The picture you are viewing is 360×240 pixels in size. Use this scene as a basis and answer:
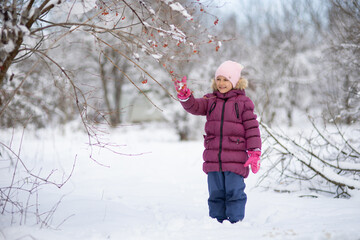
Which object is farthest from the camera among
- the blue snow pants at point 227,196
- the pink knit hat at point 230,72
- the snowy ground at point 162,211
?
the pink knit hat at point 230,72

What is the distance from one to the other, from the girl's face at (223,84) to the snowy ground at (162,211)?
1284 millimetres

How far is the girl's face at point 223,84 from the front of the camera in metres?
3.33

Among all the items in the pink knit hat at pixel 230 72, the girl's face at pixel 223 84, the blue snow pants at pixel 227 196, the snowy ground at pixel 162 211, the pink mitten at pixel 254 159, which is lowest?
the snowy ground at pixel 162 211

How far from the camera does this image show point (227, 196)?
3.26 m

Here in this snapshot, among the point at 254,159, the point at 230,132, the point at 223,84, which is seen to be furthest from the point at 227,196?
the point at 223,84

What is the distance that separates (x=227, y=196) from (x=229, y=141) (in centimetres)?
55

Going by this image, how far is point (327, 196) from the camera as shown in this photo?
405 centimetres

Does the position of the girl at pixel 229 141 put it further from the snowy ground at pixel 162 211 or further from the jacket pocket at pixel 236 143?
the snowy ground at pixel 162 211

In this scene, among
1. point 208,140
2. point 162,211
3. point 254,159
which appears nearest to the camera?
point 254,159

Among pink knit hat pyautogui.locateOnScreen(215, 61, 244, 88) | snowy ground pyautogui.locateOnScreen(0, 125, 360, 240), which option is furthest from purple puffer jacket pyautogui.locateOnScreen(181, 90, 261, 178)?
snowy ground pyautogui.locateOnScreen(0, 125, 360, 240)

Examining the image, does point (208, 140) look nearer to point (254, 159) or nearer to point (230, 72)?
point (254, 159)

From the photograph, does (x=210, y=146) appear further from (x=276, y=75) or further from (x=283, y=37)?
(x=283, y=37)

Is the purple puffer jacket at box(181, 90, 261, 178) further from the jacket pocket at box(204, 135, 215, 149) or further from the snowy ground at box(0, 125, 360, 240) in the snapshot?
the snowy ground at box(0, 125, 360, 240)

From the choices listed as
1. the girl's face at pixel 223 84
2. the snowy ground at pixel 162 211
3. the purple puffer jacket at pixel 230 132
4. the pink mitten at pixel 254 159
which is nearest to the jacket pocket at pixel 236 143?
the purple puffer jacket at pixel 230 132
